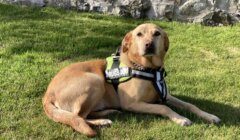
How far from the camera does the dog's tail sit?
18.6 ft

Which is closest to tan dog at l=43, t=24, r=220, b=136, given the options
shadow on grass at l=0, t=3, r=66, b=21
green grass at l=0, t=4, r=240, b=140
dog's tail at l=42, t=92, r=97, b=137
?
dog's tail at l=42, t=92, r=97, b=137

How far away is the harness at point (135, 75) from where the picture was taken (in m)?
6.29

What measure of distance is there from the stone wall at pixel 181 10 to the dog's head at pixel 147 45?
405 cm

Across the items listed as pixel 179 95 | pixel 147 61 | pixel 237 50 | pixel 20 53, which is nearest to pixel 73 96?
pixel 147 61

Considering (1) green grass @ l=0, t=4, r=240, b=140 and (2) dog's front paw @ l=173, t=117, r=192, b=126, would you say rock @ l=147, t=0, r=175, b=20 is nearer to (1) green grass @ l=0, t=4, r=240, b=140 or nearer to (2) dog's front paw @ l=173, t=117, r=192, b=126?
(1) green grass @ l=0, t=4, r=240, b=140

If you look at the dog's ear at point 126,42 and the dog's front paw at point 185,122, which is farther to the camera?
the dog's ear at point 126,42

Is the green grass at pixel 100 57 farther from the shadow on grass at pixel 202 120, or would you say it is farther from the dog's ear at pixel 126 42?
the dog's ear at pixel 126 42

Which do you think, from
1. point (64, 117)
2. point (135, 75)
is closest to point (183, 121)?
point (135, 75)

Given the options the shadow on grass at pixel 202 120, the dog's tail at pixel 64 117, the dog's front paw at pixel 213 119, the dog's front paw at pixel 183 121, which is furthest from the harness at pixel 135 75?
the dog's tail at pixel 64 117

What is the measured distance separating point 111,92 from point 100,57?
2.19 metres

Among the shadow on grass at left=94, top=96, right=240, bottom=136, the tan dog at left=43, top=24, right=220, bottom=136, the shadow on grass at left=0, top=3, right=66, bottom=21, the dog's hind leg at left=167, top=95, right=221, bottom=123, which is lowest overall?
the shadow on grass at left=94, top=96, right=240, bottom=136

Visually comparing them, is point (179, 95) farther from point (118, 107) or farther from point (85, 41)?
point (85, 41)

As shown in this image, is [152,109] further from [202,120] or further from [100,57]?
[100,57]

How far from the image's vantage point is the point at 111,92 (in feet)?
20.9
